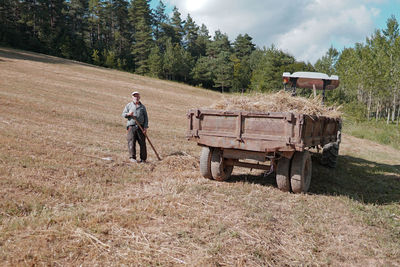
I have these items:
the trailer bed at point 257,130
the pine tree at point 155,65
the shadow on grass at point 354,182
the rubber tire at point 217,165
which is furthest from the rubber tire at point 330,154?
the pine tree at point 155,65

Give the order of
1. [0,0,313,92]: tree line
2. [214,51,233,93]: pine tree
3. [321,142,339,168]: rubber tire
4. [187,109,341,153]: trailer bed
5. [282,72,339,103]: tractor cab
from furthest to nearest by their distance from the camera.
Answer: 1. [214,51,233,93]: pine tree
2. [0,0,313,92]: tree line
3. [321,142,339,168]: rubber tire
4. [282,72,339,103]: tractor cab
5. [187,109,341,153]: trailer bed

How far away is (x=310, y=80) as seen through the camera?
8891mm

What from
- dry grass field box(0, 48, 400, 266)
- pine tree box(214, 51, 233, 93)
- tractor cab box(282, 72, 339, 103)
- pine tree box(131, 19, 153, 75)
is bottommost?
dry grass field box(0, 48, 400, 266)

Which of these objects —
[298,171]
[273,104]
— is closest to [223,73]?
[273,104]

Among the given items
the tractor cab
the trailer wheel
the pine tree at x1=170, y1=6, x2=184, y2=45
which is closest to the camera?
the trailer wheel

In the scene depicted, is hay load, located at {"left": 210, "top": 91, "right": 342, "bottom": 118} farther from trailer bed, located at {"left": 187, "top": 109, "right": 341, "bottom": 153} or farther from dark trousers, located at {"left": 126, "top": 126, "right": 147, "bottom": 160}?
dark trousers, located at {"left": 126, "top": 126, "right": 147, "bottom": 160}

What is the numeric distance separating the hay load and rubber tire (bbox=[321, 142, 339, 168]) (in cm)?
240

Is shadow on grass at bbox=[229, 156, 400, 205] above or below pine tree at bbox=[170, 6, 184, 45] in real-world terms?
below

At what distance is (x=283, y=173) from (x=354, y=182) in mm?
3067

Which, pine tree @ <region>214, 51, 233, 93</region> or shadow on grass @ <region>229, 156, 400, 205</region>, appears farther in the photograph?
pine tree @ <region>214, 51, 233, 93</region>

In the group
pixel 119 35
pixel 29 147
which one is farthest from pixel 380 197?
pixel 119 35

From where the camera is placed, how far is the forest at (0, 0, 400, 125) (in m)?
41.8

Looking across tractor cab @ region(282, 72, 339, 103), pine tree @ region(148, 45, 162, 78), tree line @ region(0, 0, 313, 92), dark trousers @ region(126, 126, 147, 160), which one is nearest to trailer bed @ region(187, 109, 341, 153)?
dark trousers @ region(126, 126, 147, 160)

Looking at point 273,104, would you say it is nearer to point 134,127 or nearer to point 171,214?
point 171,214
